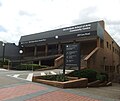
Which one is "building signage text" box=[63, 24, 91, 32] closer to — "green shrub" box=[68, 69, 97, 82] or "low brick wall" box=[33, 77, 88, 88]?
"green shrub" box=[68, 69, 97, 82]

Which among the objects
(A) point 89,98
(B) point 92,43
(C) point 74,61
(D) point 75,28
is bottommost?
(A) point 89,98

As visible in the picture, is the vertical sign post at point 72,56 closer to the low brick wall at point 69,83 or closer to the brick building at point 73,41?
the low brick wall at point 69,83

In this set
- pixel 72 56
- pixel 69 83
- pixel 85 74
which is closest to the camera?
pixel 69 83

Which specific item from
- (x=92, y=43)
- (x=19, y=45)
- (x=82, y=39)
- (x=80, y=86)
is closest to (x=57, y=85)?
(x=80, y=86)

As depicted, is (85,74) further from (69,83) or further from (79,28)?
(79,28)

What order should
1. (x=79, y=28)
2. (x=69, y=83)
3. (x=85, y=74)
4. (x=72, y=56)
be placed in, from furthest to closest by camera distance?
(x=79, y=28) < (x=85, y=74) < (x=72, y=56) < (x=69, y=83)

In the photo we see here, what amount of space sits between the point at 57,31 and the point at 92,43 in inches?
256

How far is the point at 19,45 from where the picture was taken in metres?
42.8

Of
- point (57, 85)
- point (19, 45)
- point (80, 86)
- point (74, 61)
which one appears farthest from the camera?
point (19, 45)

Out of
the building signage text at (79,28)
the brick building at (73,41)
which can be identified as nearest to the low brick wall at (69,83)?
the brick building at (73,41)

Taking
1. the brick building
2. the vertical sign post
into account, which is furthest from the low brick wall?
the brick building

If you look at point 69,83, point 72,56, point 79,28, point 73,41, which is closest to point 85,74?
point 72,56

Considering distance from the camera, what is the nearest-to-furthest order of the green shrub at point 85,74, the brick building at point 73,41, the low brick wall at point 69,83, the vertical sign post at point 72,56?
1. the low brick wall at point 69,83
2. the vertical sign post at point 72,56
3. the green shrub at point 85,74
4. the brick building at point 73,41

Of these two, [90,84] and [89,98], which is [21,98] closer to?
[89,98]
